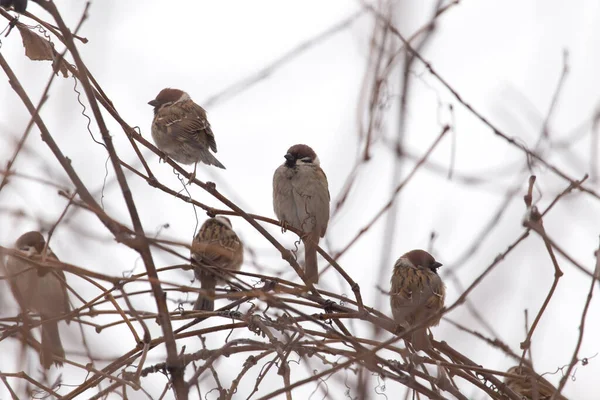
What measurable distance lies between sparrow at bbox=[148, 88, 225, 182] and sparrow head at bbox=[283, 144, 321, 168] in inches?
17.3

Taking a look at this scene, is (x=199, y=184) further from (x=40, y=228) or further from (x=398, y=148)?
(x=398, y=148)

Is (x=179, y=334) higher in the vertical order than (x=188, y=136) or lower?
lower

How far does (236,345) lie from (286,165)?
2.22m

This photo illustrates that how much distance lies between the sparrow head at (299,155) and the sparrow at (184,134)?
0.44 metres

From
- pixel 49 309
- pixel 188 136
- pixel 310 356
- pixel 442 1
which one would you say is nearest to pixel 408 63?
pixel 442 1

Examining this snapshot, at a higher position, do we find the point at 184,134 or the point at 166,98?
the point at 166,98

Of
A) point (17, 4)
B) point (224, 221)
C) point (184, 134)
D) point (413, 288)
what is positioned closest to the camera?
point (17, 4)

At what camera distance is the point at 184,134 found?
4.20 m

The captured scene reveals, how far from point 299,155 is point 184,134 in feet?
2.28

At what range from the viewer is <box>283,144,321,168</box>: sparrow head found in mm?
4405

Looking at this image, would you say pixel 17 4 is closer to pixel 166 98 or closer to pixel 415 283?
pixel 415 283

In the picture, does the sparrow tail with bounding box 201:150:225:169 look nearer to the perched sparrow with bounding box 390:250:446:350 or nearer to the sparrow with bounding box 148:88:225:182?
the sparrow with bounding box 148:88:225:182

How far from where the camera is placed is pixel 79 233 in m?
1.68

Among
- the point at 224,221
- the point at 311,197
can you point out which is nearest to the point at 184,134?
the point at 311,197
